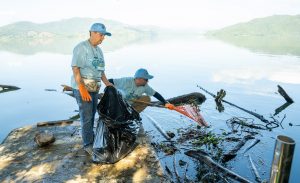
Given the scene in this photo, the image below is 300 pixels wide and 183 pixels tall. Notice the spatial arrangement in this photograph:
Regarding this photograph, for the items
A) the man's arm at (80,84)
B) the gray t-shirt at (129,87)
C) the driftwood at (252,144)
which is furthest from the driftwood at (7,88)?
the driftwood at (252,144)

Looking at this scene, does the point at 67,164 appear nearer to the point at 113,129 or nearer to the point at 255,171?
the point at 113,129

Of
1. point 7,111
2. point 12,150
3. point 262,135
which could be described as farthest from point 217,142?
point 7,111

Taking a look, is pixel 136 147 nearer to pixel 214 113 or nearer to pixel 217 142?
pixel 217 142

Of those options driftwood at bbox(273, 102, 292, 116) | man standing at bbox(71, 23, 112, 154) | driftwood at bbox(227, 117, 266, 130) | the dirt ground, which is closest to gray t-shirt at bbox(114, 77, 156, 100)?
the dirt ground

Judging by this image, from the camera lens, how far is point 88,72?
5094 millimetres

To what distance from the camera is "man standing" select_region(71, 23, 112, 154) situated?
16.1 ft

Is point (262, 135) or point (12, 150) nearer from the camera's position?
point (12, 150)

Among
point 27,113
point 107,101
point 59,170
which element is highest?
point 107,101

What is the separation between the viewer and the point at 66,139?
643 centimetres

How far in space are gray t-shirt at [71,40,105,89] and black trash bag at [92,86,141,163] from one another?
19.4 inches

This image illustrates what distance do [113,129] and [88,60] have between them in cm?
139

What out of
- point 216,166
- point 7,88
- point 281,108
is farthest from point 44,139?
point 7,88

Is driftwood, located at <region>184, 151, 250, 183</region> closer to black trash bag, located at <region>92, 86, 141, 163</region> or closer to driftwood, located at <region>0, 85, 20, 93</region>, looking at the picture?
black trash bag, located at <region>92, 86, 141, 163</region>

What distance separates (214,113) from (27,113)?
29.9 ft
